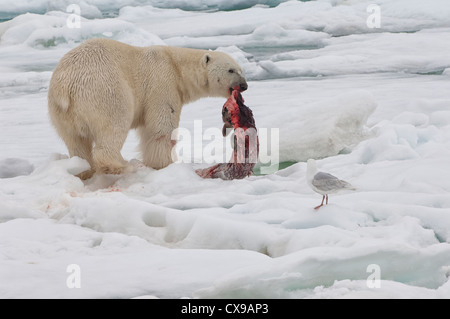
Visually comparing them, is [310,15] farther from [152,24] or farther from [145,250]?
[145,250]

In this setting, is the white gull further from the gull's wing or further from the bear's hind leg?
the bear's hind leg

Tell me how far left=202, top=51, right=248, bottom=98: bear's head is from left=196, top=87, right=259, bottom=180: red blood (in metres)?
0.37

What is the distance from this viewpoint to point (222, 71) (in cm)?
450

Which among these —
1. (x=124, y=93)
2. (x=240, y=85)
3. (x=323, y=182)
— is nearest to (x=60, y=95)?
(x=124, y=93)

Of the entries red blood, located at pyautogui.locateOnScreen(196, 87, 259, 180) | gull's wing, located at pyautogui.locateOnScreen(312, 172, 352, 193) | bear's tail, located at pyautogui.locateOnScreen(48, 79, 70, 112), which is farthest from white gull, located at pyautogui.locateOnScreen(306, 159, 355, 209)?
bear's tail, located at pyautogui.locateOnScreen(48, 79, 70, 112)

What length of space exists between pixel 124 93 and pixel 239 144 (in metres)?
0.86

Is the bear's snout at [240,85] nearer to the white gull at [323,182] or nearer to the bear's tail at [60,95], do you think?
the bear's tail at [60,95]

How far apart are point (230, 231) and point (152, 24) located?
1474 cm

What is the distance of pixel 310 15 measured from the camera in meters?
16.1

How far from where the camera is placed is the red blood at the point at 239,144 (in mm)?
4125

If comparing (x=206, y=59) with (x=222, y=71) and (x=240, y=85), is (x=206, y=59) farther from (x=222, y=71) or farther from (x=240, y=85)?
(x=240, y=85)

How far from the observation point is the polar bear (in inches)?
155

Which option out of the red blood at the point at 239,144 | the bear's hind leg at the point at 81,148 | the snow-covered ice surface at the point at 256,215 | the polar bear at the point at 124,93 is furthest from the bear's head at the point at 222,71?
the bear's hind leg at the point at 81,148
